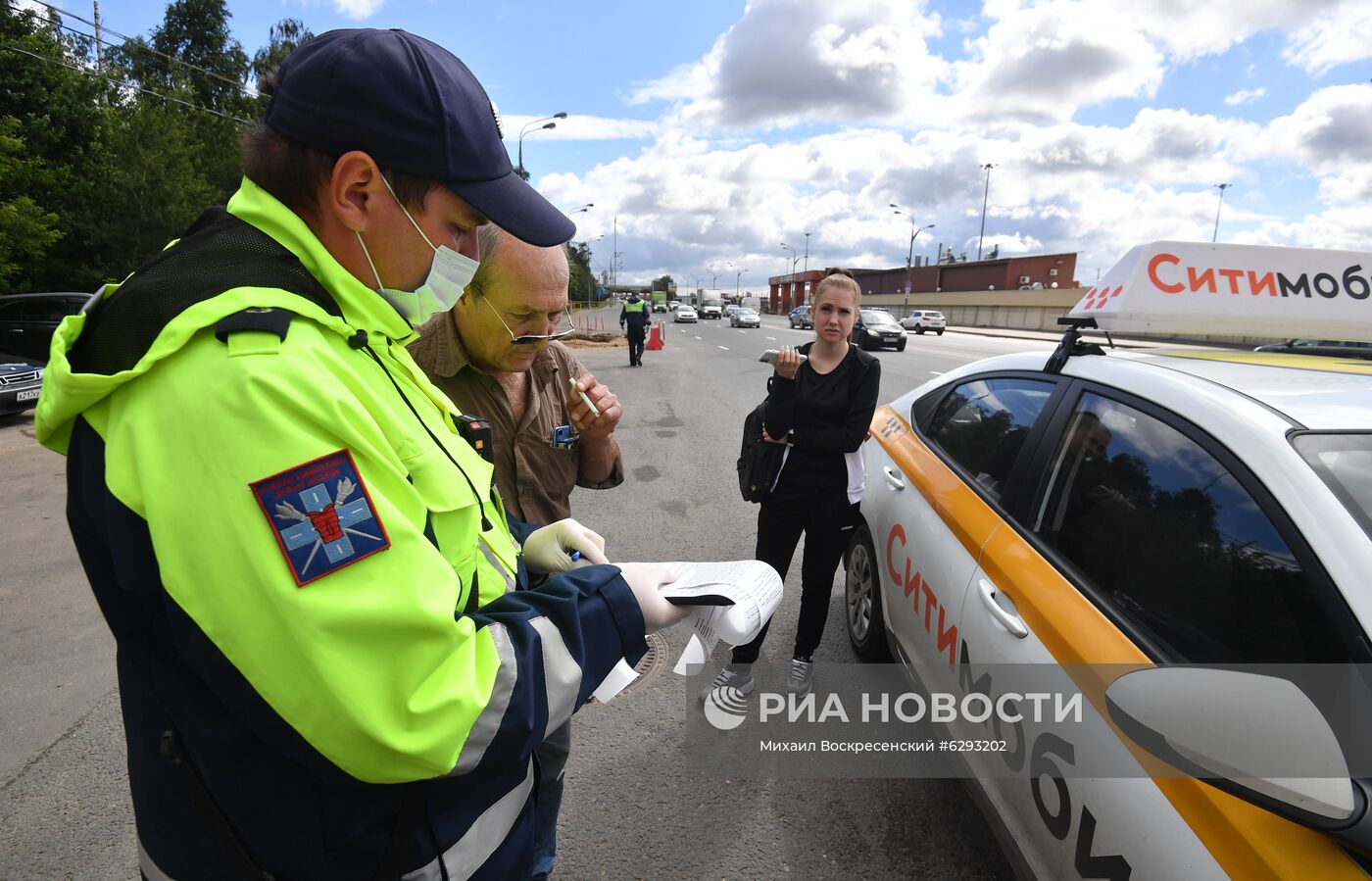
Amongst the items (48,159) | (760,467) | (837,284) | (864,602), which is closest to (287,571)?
(760,467)

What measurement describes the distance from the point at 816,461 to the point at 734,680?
1.03m

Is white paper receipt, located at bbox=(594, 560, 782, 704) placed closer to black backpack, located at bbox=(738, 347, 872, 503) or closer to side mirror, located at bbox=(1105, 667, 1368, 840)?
side mirror, located at bbox=(1105, 667, 1368, 840)

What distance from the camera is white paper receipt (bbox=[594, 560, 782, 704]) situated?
120 centimetres

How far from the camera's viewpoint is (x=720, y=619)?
4.00 ft

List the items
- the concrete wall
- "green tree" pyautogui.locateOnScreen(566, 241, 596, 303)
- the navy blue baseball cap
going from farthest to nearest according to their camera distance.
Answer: "green tree" pyautogui.locateOnScreen(566, 241, 596, 303) < the concrete wall < the navy blue baseball cap

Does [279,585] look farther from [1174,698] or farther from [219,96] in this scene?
[219,96]

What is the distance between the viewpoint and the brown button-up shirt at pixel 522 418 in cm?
199

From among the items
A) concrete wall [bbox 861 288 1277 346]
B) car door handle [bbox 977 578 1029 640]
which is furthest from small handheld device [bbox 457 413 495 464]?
concrete wall [bbox 861 288 1277 346]

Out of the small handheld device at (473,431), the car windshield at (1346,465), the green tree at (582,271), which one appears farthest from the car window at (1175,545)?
the green tree at (582,271)

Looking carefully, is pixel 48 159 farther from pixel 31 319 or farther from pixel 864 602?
pixel 864 602

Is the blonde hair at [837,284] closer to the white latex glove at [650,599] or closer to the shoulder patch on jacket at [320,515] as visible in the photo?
the white latex glove at [650,599]

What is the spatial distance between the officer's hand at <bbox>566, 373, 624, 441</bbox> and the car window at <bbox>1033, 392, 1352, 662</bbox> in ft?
4.42

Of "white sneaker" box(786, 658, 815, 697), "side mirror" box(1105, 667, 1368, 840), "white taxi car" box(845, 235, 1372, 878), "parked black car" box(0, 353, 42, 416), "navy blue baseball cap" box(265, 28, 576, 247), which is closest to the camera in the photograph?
"navy blue baseball cap" box(265, 28, 576, 247)

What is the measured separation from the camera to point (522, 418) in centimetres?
216
